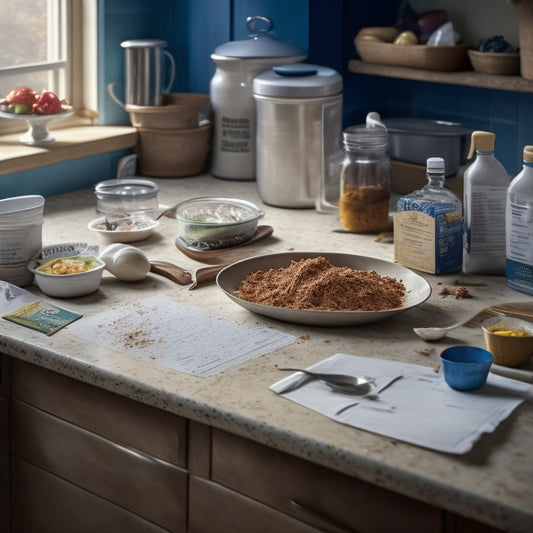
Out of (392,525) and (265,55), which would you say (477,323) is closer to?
(392,525)

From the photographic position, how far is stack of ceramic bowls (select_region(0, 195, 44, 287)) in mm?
1919

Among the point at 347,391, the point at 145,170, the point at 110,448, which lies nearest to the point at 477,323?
the point at 347,391

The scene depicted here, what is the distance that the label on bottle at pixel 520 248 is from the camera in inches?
72.5

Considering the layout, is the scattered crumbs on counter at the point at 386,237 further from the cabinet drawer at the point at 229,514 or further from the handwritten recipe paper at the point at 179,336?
the cabinet drawer at the point at 229,514

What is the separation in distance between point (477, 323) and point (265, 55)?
47.4 inches

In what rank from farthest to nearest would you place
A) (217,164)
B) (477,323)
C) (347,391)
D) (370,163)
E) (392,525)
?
(217,164)
(370,163)
(477,323)
(347,391)
(392,525)

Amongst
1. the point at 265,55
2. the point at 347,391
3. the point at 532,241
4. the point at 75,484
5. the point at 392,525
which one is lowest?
the point at 75,484

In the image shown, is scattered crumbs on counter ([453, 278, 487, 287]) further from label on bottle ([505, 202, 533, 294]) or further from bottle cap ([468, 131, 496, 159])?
bottle cap ([468, 131, 496, 159])

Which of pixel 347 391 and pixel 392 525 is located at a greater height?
pixel 347 391

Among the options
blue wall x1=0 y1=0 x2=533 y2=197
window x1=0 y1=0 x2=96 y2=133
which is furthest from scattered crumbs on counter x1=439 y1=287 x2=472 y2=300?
window x1=0 y1=0 x2=96 y2=133

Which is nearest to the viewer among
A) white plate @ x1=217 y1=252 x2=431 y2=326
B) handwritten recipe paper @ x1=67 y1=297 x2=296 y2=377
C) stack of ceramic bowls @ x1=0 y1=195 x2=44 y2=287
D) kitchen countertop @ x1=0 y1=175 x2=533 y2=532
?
kitchen countertop @ x1=0 y1=175 x2=533 y2=532

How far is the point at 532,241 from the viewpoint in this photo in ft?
6.07

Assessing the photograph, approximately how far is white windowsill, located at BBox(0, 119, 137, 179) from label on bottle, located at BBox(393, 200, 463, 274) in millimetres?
997

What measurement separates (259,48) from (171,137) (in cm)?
36
